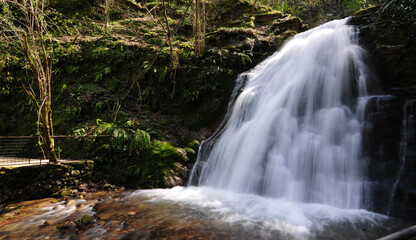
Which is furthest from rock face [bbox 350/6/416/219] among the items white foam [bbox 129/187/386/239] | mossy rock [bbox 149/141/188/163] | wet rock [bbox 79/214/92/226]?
wet rock [bbox 79/214/92/226]

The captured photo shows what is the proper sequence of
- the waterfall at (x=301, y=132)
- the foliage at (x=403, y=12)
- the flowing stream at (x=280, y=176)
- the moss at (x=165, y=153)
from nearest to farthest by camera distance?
the flowing stream at (x=280, y=176) < the waterfall at (x=301, y=132) < the foliage at (x=403, y=12) < the moss at (x=165, y=153)

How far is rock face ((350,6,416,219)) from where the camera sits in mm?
4293

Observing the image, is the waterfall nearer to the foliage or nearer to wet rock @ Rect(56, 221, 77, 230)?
the foliage

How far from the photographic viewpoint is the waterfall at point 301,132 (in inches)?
202

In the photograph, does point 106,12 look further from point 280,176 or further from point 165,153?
point 280,176

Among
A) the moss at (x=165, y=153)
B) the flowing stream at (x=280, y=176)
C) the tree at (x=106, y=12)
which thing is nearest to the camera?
the flowing stream at (x=280, y=176)

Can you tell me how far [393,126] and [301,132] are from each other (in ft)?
6.82

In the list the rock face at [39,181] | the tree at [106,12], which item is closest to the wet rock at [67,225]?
the rock face at [39,181]

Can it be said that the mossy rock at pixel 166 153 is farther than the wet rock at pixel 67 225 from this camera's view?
Yes

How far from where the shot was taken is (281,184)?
18.0 feet

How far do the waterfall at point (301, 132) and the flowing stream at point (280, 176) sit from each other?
0.09 ft

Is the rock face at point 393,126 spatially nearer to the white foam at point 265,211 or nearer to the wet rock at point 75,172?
the white foam at point 265,211

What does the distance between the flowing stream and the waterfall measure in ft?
0.09

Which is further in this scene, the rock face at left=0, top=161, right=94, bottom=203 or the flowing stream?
the rock face at left=0, top=161, right=94, bottom=203
